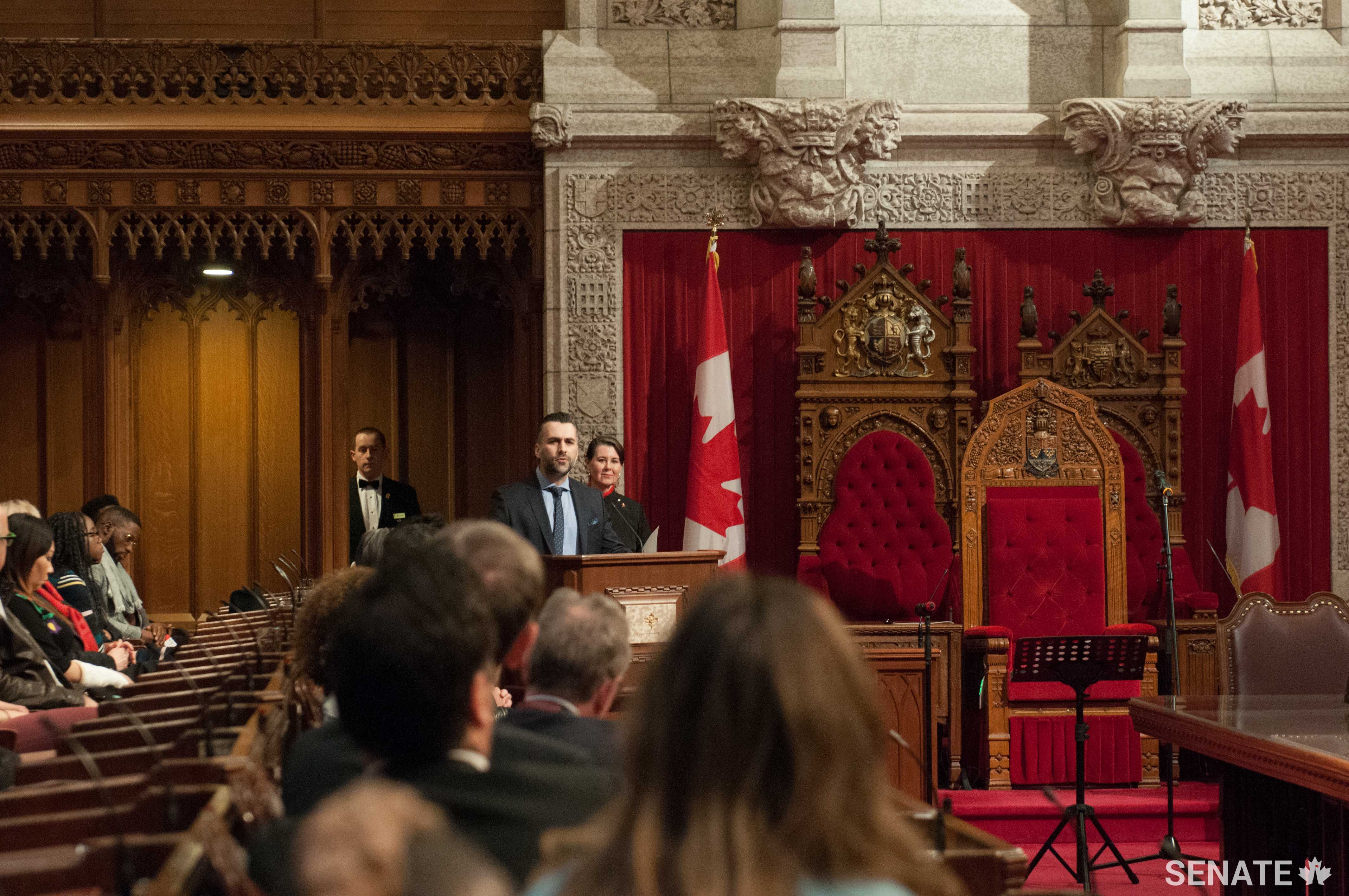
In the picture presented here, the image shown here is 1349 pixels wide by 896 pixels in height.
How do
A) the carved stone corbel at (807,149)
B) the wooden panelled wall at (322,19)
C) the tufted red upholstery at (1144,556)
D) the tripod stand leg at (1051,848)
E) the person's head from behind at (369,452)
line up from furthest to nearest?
the wooden panelled wall at (322,19)
the person's head from behind at (369,452)
the carved stone corbel at (807,149)
the tufted red upholstery at (1144,556)
the tripod stand leg at (1051,848)

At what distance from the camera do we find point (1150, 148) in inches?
311

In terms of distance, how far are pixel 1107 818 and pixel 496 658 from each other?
4713 mm

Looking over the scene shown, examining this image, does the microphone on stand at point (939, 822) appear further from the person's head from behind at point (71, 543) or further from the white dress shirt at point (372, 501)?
the white dress shirt at point (372, 501)

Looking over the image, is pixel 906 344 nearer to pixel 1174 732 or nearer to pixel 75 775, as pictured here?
pixel 1174 732

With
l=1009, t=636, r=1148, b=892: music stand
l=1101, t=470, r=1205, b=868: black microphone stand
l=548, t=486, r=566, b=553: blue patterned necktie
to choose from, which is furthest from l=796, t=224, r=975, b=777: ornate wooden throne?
l=1009, t=636, r=1148, b=892: music stand

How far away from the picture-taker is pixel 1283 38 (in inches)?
324

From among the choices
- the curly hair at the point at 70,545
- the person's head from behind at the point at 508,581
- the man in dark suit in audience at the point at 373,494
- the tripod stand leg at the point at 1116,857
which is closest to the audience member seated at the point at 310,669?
the person's head from behind at the point at 508,581

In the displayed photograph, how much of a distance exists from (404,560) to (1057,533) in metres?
5.72

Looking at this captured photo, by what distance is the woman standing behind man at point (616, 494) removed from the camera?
273 inches

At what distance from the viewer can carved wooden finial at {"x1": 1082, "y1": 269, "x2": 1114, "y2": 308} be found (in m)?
7.69

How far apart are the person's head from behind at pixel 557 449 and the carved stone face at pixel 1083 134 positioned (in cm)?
365

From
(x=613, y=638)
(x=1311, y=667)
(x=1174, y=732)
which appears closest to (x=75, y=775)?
(x=613, y=638)

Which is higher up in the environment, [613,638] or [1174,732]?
[613,638]

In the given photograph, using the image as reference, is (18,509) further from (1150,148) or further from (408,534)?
(1150,148)
